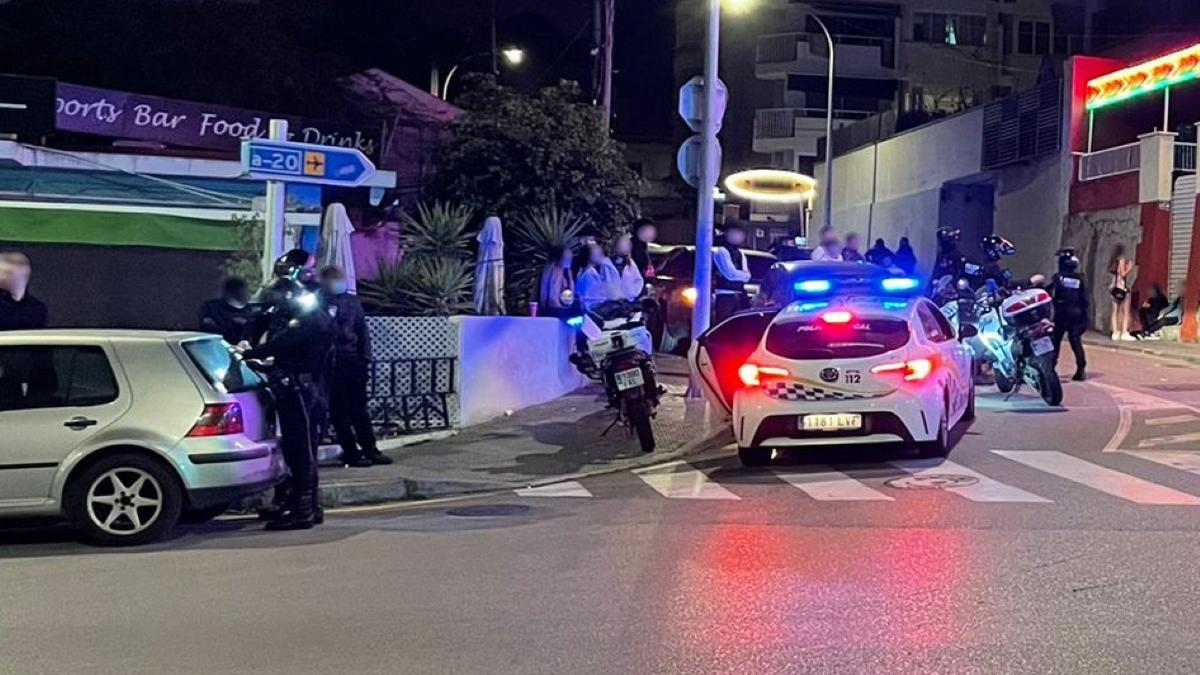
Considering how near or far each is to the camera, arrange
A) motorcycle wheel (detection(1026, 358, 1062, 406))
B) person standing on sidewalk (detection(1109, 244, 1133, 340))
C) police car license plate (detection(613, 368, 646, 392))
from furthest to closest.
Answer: person standing on sidewalk (detection(1109, 244, 1133, 340)) < motorcycle wheel (detection(1026, 358, 1062, 406)) < police car license plate (detection(613, 368, 646, 392))

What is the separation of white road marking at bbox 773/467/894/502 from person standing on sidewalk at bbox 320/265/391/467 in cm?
381

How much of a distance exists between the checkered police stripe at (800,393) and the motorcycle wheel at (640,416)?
1407mm

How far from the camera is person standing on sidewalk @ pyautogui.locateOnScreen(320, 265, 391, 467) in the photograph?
11.0 metres

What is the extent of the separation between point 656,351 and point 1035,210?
16764 millimetres

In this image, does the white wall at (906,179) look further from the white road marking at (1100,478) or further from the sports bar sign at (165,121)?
the white road marking at (1100,478)

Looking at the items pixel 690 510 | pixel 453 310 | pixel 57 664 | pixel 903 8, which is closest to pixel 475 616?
pixel 57 664

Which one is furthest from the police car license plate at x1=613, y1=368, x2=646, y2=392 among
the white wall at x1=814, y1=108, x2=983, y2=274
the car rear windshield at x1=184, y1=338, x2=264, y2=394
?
the white wall at x1=814, y1=108, x2=983, y2=274

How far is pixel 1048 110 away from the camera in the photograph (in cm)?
3100

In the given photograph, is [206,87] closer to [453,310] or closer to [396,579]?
[453,310]

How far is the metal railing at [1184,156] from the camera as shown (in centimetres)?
2539

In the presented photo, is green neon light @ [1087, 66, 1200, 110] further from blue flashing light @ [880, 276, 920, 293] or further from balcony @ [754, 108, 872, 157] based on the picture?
balcony @ [754, 108, 872, 157]

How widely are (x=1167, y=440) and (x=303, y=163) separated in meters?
8.89

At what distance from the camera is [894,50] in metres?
54.0

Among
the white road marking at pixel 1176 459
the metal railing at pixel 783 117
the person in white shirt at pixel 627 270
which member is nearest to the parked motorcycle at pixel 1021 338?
the white road marking at pixel 1176 459
